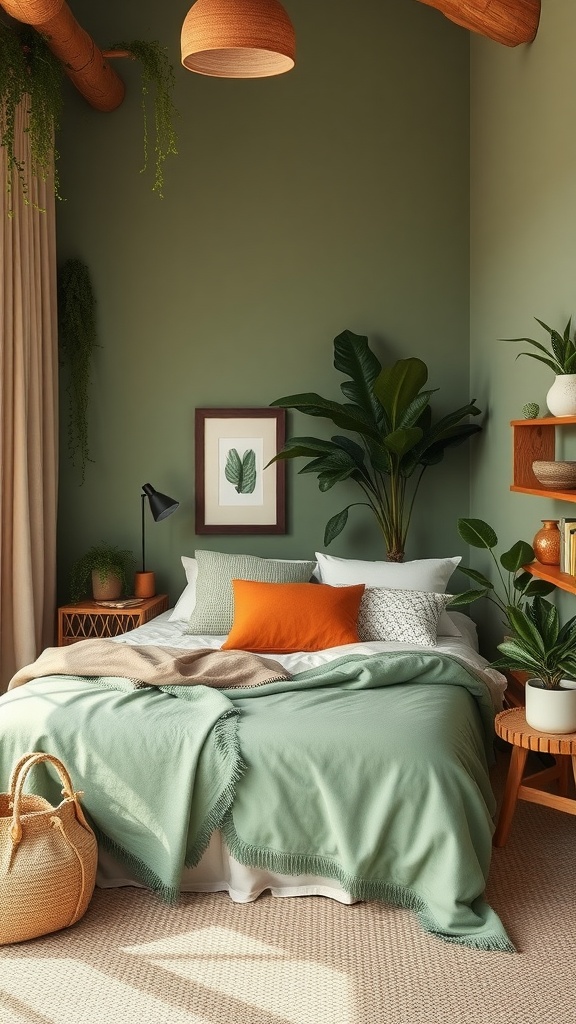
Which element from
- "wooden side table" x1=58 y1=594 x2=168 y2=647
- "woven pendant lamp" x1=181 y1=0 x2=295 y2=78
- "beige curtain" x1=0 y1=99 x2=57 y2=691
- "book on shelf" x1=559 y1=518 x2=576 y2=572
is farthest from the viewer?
"wooden side table" x1=58 y1=594 x2=168 y2=647

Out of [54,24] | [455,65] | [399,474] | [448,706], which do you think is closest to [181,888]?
[448,706]

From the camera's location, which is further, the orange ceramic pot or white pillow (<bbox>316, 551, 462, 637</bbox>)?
the orange ceramic pot

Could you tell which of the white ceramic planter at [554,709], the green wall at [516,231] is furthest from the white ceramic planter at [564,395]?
the white ceramic planter at [554,709]

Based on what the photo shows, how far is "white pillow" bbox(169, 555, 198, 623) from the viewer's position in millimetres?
4977

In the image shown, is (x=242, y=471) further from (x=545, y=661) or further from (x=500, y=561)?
(x=545, y=661)

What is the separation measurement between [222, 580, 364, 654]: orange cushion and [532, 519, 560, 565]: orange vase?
92 cm

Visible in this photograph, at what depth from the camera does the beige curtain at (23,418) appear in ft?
15.8

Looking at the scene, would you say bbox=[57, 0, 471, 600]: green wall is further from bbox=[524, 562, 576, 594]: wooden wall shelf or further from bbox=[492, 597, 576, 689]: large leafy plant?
bbox=[492, 597, 576, 689]: large leafy plant

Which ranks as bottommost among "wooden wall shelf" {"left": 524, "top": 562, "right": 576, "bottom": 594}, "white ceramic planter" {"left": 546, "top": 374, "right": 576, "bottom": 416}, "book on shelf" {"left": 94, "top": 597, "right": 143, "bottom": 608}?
"book on shelf" {"left": 94, "top": 597, "right": 143, "bottom": 608}

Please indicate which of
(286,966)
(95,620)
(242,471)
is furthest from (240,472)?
(286,966)

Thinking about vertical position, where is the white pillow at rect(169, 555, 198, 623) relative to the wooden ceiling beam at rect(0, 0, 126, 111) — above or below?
below

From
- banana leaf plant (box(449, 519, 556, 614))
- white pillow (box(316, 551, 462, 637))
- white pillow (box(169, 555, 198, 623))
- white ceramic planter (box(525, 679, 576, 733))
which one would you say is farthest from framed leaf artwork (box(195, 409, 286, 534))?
white ceramic planter (box(525, 679, 576, 733))

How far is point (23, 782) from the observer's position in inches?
113

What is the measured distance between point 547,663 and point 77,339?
131 inches
